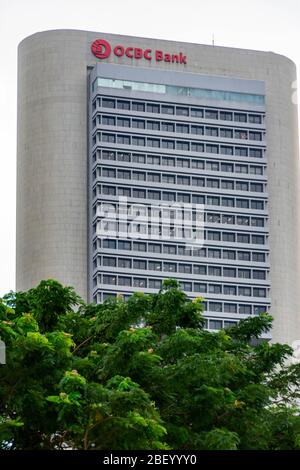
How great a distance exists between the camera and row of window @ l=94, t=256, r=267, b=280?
18962 cm

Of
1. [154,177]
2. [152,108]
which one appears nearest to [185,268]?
[154,177]

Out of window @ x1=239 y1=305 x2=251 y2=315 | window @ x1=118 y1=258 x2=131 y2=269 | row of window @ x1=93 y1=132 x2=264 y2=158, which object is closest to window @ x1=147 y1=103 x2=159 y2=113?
row of window @ x1=93 y1=132 x2=264 y2=158

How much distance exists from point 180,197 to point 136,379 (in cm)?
15087

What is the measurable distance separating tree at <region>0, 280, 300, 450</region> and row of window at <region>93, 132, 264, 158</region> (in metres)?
135

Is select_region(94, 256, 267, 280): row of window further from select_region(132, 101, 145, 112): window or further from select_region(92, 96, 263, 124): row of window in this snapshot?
select_region(92, 96, 263, 124): row of window

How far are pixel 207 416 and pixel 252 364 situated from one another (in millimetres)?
8152

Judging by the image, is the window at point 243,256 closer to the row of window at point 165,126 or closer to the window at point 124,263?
the row of window at point 165,126

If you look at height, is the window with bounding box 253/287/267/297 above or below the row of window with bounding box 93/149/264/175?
below

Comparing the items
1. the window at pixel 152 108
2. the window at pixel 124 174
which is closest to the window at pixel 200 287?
the window at pixel 124 174

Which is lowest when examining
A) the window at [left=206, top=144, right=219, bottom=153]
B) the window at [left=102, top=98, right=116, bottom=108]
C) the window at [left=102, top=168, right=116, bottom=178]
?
the window at [left=102, top=168, right=116, bottom=178]

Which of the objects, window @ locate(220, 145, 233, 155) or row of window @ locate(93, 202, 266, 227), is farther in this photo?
window @ locate(220, 145, 233, 155)

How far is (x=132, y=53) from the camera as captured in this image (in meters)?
196

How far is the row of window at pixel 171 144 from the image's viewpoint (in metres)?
191

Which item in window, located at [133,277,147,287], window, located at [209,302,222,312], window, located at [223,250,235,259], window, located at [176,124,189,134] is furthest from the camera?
window, located at [223,250,235,259]
